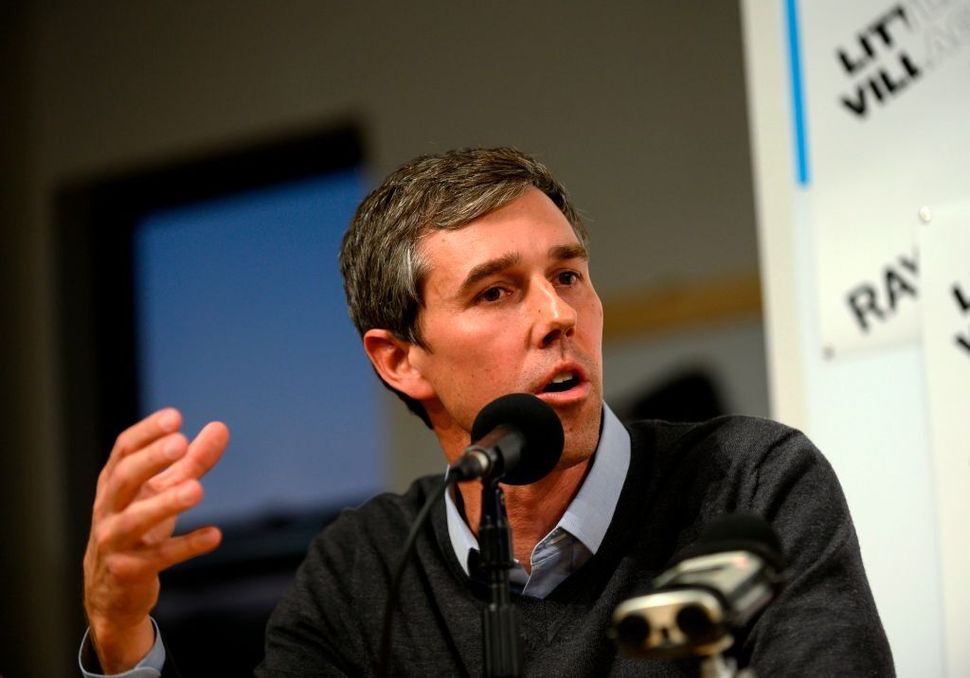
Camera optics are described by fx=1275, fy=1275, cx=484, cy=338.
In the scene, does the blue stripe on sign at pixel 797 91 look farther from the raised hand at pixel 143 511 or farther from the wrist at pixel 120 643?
the wrist at pixel 120 643

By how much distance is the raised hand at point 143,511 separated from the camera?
1375 mm

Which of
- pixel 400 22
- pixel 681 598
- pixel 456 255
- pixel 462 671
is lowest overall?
pixel 462 671

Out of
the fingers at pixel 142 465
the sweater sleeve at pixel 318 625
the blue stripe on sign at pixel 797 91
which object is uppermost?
the blue stripe on sign at pixel 797 91

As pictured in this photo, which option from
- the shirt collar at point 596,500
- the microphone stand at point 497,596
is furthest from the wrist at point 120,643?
the microphone stand at point 497,596

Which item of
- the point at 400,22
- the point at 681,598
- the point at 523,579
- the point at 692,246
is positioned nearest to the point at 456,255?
the point at 523,579

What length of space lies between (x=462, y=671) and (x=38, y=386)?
291 cm

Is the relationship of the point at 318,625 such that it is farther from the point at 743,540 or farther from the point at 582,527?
the point at 743,540

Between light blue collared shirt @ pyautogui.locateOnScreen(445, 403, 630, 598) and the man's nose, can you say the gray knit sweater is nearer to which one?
light blue collared shirt @ pyautogui.locateOnScreen(445, 403, 630, 598)

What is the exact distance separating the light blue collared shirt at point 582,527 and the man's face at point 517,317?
0.05 meters

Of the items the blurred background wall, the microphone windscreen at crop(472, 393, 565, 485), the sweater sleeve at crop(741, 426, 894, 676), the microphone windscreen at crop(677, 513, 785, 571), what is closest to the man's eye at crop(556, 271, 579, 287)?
the sweater sleeve at crop(741, 426, 894, 676)

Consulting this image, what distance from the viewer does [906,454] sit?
196 cm

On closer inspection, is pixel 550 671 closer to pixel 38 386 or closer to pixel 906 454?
pixel 906 454

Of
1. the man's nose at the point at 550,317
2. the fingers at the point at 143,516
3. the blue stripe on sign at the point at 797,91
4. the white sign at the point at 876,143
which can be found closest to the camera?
the fingers at the point at 143,516

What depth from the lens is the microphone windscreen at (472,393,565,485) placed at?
4.25 feet
